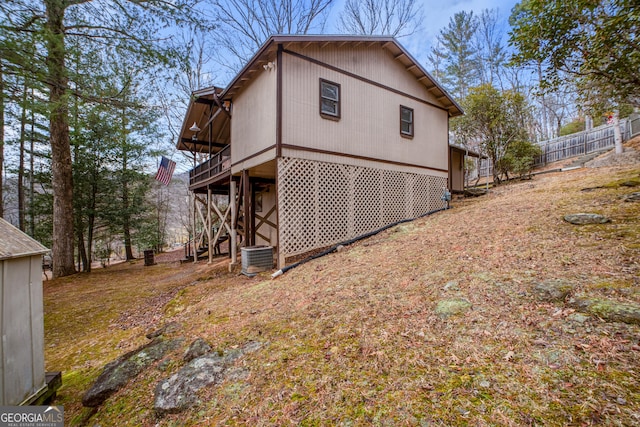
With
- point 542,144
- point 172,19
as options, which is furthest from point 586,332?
point 542,144

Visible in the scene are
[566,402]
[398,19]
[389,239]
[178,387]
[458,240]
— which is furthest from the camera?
[398,19]

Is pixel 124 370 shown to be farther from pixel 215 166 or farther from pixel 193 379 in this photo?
pixel 215 166

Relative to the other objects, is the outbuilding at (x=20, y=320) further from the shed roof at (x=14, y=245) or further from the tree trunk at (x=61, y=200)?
the tree trunk at (x=61, y=200)

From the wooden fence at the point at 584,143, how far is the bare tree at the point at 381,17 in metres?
9.87

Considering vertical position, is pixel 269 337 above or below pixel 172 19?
below

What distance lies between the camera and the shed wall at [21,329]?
7.46 feet

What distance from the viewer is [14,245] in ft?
8.04

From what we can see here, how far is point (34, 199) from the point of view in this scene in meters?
13.2

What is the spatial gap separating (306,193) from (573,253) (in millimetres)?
5643

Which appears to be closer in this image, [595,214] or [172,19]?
[595,214]

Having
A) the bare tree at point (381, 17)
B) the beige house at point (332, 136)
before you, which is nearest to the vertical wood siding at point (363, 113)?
the beige house at point (332, 136)

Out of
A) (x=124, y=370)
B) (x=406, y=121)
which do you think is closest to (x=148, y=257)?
(x=124, y=370)

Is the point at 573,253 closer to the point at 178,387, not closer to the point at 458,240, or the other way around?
the point at 458,240


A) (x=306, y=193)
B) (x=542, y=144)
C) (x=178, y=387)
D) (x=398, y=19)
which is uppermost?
(x=398, y=19)
